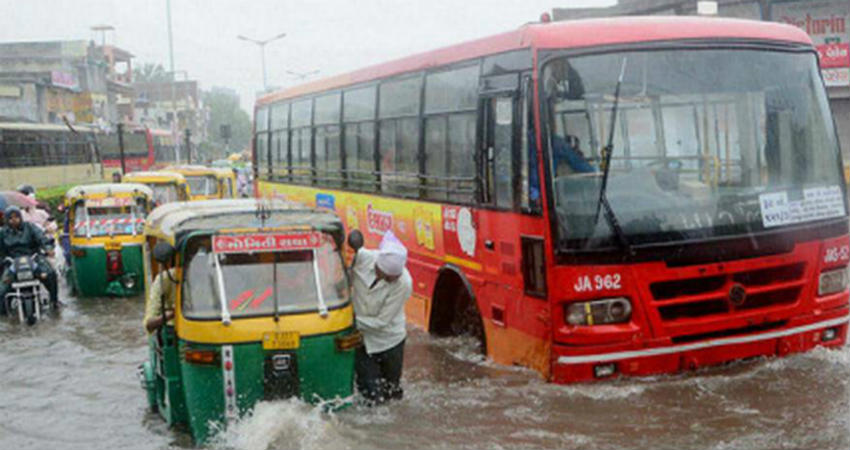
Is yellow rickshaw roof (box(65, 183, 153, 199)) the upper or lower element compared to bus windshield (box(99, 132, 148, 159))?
lower

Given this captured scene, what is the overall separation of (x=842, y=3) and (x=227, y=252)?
28.9 metres

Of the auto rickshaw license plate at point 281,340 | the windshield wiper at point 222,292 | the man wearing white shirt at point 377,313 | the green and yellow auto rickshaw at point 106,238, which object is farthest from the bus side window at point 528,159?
Answer: the green and yellow auto rickshaw at point 106,238

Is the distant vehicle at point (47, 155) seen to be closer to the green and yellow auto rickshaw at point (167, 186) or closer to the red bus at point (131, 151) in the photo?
the red bus at point (131, 151)

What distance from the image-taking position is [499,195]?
338 inches

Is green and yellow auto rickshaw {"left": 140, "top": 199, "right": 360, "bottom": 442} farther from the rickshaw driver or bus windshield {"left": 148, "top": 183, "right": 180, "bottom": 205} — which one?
bus windshield {"left": 148, "top": 183, "right": 180, "bottom": 205}

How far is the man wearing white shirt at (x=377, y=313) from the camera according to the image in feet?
25.9

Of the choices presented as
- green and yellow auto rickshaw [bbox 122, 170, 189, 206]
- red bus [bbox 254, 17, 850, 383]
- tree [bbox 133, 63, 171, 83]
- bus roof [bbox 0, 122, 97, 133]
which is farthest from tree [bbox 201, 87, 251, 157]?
red bus [bbox 254, 17, 850, 383]

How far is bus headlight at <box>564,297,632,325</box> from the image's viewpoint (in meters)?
7.68

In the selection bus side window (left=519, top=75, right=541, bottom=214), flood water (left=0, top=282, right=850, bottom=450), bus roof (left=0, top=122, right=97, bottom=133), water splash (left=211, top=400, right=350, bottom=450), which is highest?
bus roof (left=0, top=122, right=97, bottom=133)

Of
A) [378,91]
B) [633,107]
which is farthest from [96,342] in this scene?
[633,107]

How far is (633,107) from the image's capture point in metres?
7.81

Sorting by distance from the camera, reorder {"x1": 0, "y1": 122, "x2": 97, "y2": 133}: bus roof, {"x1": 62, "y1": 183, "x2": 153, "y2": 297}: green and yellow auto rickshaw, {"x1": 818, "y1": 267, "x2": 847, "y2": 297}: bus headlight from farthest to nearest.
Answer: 1. {"x1": 0, "y1": 122, "x2": 97, "y2": 133}: bus roof
2. {"x1": 62, "y1": 183, "x2": 153, "y2": 297}: green and yellow auto rickshaw
3. {"x1": 818, "y1": 267, "x2": 847, "y2": 297}: bus headlight

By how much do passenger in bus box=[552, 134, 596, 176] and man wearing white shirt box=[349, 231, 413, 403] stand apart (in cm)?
131

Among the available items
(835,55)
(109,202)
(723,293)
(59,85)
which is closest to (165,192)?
(109,202)
